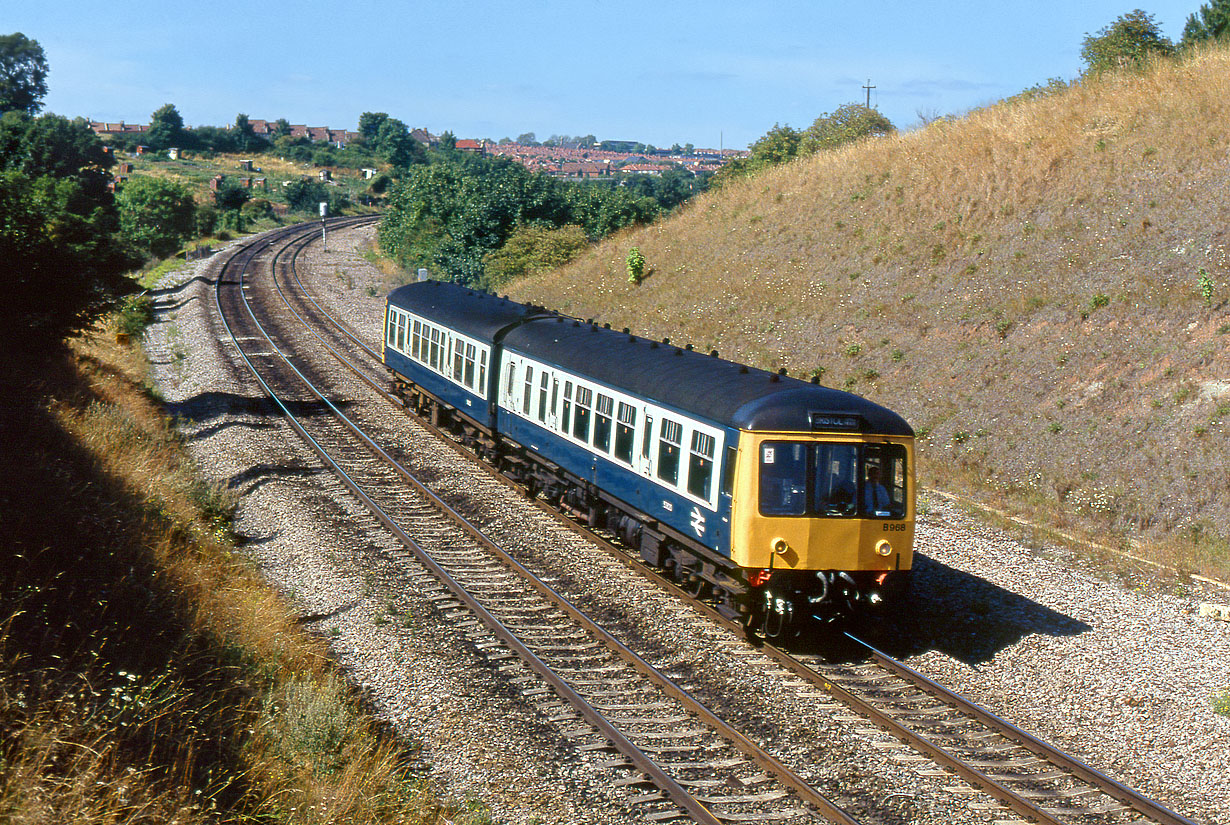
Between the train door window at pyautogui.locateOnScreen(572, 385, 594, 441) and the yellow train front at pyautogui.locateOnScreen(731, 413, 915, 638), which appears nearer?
the yellow train front at pyautogui.locateOnScreen(731, 413, 915, 638)

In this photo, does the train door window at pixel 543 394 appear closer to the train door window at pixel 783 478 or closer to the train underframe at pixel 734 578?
the train underframe at pixel 734 578

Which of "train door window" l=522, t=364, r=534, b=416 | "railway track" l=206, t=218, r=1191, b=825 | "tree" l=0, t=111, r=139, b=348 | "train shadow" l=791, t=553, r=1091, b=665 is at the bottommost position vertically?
"railway track" l=206, t=218, r=1191, b=825

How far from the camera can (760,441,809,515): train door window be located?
11.6m

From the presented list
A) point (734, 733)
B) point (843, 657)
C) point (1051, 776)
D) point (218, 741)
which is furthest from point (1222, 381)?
point (218, 741)

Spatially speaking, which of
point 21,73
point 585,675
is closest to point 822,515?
point 585,675

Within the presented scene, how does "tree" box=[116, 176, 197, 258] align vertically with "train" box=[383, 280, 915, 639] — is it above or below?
above

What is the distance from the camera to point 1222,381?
59.3 feet

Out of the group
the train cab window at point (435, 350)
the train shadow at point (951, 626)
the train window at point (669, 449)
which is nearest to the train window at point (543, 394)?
the train window at point (669, 449)

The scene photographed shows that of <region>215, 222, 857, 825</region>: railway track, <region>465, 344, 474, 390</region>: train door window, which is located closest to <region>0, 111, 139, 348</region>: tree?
<region>215, 222, 857, 825</region>: railway track

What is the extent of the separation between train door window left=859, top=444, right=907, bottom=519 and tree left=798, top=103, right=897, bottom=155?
43850 millimetres

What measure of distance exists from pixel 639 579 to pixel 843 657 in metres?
3.63

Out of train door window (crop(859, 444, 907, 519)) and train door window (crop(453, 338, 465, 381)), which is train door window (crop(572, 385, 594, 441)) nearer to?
train door window (crop(859, 444, 907, 519))

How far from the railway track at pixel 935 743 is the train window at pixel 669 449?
1858 mm

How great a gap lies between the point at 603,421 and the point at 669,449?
7.26 ft
